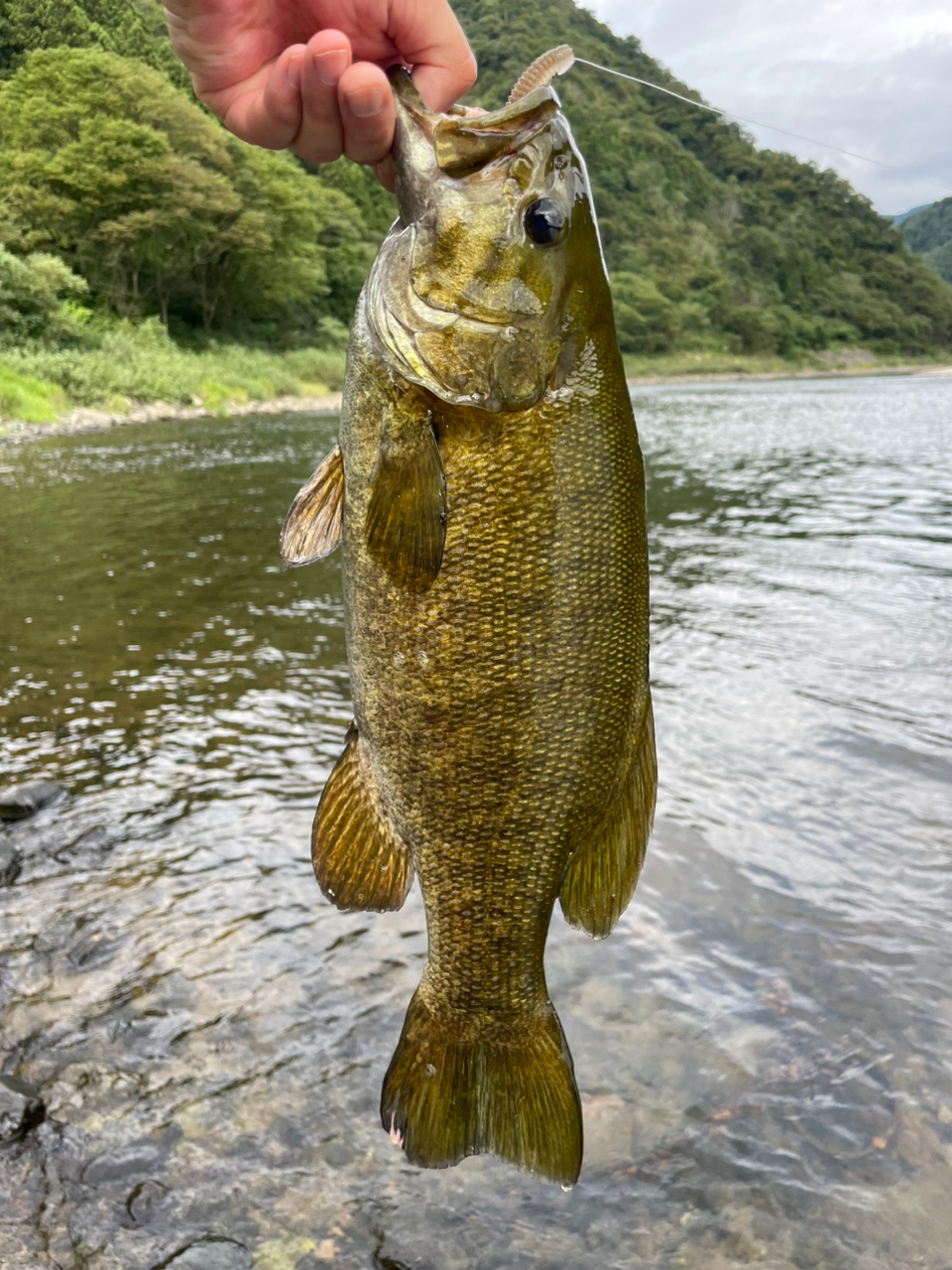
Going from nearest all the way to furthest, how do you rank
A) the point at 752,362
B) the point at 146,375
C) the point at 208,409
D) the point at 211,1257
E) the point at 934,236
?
the point at 211,1257
the point at 146,375
the point at 208,409
the point at 752,362
the point at 934,236

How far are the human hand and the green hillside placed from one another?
217 metres

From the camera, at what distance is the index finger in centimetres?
225

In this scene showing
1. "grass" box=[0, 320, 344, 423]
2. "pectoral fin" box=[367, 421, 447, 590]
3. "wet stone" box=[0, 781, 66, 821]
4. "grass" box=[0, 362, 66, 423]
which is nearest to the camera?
"pectoral fin" box=[367, 421, 447, 590]

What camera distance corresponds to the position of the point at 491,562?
1906mm

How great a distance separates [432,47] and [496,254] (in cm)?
79

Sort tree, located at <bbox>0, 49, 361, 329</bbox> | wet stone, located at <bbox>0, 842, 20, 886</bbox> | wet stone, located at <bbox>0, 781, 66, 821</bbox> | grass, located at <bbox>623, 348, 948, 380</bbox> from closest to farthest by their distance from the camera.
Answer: wet stone, located at <bbox>0, 842, 20, 886</bbox>
wet stone, located at <bbox>0, 781, 66, 821</bbox>
tree, located at <bbox>0, 49, 361, 329</bbox>
grass, located at <bbox>623, 348, 948, 380</bbox>

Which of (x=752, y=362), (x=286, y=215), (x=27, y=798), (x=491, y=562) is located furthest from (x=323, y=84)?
(x=752, y=362)

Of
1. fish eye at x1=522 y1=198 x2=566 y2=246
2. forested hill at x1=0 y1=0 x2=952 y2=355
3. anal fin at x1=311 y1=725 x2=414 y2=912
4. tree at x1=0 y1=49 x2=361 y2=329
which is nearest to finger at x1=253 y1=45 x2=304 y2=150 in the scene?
fish eye at x1=522 y1=198 x2=566 y2=246

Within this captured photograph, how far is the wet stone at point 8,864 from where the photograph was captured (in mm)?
5457

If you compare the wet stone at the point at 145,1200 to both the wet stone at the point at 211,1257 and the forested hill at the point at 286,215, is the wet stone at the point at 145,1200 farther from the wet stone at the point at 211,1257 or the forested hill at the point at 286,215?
the forested hill at the point at 286,215

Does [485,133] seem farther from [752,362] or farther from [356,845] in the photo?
[752,362]

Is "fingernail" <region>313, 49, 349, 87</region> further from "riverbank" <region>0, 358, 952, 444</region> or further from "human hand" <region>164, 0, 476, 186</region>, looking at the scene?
"riverbank" <region>0, 358, 952, 444</region>

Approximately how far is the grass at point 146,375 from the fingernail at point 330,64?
32.3m

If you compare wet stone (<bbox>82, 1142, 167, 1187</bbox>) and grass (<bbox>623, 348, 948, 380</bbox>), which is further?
grass (<bbox>623, 348, 948, 380</bbox>)
